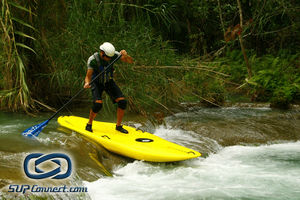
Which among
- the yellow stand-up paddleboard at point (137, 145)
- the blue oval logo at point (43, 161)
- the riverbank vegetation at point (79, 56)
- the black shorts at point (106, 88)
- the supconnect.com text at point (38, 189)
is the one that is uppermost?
A: the riverbank vegetation at point (79, 56)

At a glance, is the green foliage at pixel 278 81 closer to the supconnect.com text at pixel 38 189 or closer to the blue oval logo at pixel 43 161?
the blue oval logo at pixel 43 161

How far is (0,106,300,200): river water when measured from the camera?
3865mm

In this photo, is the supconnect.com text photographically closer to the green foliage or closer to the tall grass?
the tall grass

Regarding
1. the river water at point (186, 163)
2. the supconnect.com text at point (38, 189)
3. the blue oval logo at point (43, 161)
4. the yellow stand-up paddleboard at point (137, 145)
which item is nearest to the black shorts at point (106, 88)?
the yellow stand-up paddleboard at point (137, 145)

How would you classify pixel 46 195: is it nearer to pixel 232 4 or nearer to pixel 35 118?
pixel 35 118

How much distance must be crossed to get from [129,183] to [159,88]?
10.2 feet

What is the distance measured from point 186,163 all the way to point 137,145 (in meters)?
0.70

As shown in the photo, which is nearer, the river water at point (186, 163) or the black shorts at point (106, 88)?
the river water at point (186, 163)

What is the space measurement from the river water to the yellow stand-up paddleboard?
11cm

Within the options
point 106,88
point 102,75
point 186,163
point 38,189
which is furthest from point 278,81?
point 38,189

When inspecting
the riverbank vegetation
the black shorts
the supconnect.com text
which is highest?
the riverbank vegetation

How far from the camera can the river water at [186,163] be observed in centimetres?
387

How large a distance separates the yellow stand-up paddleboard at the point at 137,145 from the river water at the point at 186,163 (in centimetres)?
11

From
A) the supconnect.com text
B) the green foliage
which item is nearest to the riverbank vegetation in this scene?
the green foliage
